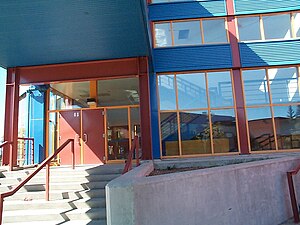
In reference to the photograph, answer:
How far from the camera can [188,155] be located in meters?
10.9

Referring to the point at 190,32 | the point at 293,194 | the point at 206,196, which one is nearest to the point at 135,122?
the point at 190,32

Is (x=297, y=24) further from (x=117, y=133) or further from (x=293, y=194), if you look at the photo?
(x=117, y=133)

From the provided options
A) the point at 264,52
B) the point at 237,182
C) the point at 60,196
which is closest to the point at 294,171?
the point at 237,182

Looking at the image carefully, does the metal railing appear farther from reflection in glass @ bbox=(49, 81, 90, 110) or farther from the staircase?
the staircase

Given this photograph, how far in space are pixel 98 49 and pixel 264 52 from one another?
259 inches

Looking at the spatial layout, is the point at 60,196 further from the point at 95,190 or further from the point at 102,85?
the point at 102,85

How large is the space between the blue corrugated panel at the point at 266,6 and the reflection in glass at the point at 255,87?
2623mm

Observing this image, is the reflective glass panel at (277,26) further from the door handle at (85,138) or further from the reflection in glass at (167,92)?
the door handle at (85,138)

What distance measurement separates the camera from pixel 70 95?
11.2 m

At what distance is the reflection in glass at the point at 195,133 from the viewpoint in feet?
36.2

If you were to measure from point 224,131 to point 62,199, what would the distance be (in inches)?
268

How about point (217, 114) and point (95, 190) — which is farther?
point (217, 114)

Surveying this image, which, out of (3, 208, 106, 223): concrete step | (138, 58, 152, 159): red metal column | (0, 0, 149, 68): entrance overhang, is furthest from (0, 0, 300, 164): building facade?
(3, 208, 106, 223): concrete step

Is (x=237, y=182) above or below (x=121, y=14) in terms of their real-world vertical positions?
below
